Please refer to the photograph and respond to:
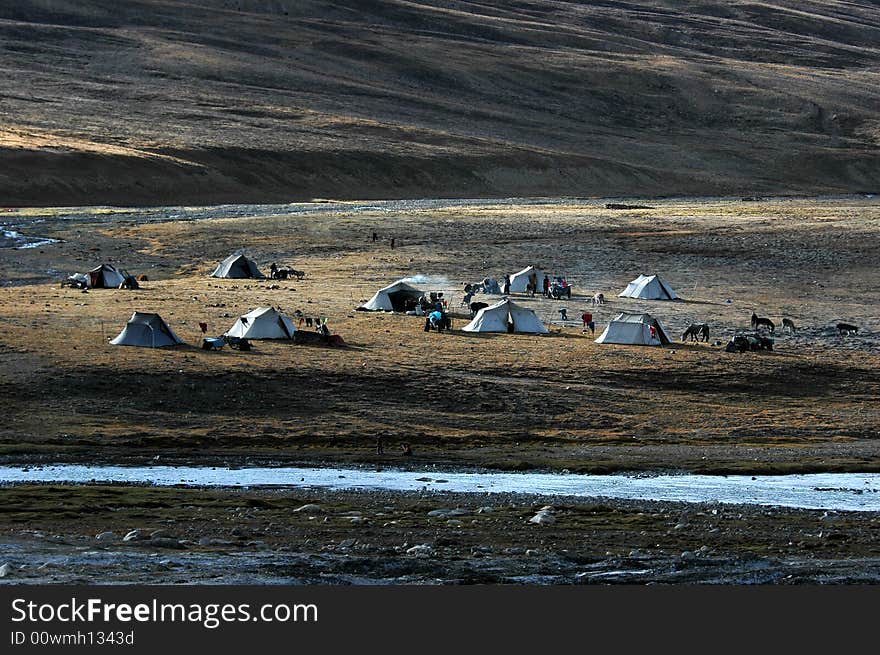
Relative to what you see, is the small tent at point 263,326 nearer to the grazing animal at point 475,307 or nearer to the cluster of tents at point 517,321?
the cluster of tents at point 517,321

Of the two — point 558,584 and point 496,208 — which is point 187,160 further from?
point 558,584

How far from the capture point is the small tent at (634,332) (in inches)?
1639

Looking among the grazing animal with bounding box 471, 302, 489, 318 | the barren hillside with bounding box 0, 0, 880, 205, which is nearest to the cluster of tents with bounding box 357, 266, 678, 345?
the grazing animal with bounding box 471, 302, 489, 318

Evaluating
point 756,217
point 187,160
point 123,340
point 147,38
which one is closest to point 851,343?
point 123,340

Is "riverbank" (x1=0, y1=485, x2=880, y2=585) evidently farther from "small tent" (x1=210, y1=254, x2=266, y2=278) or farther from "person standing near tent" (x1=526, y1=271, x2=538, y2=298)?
"small tent" (x1=210, y1=254, x2=266, y2=278)

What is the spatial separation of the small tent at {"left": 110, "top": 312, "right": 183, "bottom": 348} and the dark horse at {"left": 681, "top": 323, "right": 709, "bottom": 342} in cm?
1390

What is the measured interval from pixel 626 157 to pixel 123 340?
344 ft

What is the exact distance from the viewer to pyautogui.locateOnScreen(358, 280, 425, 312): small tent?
158 ft

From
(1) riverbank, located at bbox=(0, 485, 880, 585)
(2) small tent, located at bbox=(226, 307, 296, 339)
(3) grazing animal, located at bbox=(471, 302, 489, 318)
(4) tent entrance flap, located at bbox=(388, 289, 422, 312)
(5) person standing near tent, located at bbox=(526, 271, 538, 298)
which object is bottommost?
(5) person standing near tent, located at bbox=(526, 271, 538, 298)

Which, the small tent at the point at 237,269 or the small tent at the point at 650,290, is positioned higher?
the small tent at the point at 650,290

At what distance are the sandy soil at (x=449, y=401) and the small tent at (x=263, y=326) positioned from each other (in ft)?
3.41

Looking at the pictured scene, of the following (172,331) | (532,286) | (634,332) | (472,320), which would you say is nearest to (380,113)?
(532,286)

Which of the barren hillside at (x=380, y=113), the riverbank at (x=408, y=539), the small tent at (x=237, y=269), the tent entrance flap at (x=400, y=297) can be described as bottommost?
the barren hillside at (x=380, y=113)

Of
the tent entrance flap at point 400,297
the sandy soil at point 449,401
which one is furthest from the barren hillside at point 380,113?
the tent entrance flap at point 400,297
